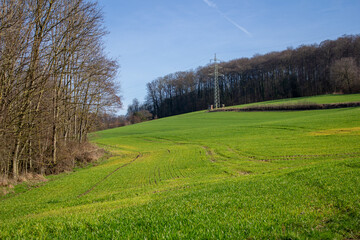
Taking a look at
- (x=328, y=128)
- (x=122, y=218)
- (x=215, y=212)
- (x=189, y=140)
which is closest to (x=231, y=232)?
(x=215, y=212)

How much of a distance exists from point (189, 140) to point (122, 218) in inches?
1365

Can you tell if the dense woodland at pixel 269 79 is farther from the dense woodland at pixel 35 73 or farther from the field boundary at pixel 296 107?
the dense woodland at pixel 35 73

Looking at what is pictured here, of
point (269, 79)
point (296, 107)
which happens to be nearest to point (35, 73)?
point (296, 107)

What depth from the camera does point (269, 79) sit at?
363 ft

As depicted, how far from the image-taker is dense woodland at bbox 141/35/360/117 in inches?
3292

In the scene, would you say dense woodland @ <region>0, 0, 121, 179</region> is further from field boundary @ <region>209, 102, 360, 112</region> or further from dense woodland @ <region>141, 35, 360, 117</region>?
dense woodland @ <region>141, 35, 360, 117</region>

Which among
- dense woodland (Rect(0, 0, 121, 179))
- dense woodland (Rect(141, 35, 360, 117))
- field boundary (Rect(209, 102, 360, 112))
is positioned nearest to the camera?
dense woodland (Rect(0, 0, 121, 179))

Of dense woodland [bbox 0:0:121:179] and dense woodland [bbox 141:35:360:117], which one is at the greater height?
dense woodland [bbox 141:35:360:117]

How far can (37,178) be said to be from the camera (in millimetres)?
20078

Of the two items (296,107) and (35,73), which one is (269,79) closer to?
(296,107)

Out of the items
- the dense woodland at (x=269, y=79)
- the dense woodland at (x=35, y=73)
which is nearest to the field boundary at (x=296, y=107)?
the dense woodland at (x=269, y=79)

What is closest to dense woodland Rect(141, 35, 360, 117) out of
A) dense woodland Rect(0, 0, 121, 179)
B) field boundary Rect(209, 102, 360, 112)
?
field boundary Rect(209, 102, 360, 112)

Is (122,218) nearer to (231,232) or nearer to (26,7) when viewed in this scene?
(231,232)

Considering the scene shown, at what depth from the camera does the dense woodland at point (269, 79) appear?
8362cm
